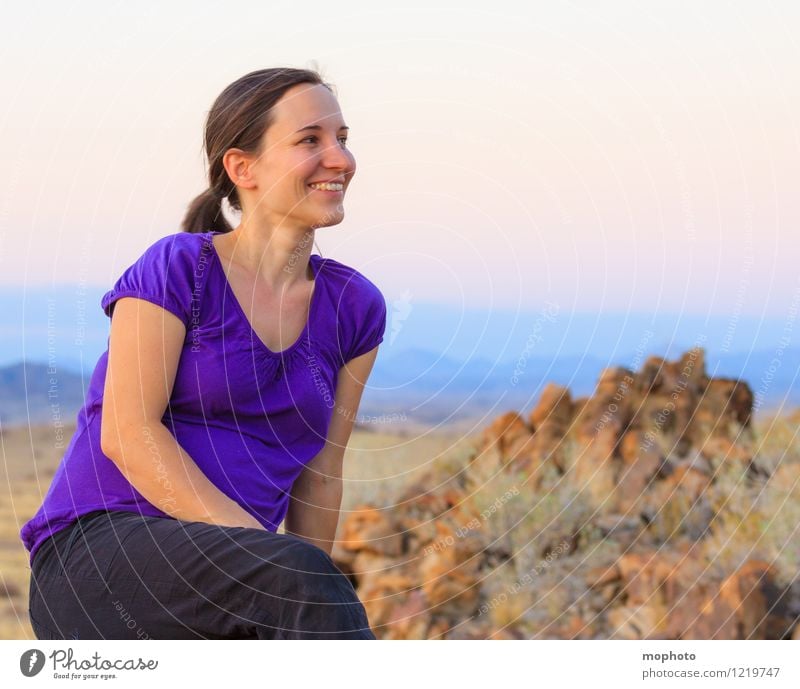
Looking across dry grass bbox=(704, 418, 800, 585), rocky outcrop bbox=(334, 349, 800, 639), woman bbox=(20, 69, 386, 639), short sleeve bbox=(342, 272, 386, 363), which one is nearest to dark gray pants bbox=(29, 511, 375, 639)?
woman bbox=(20, 69, 386, 639)

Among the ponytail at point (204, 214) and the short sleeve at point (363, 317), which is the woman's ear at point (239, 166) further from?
the short sleeve at point (363, 317)

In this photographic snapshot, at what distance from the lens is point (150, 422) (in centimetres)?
288

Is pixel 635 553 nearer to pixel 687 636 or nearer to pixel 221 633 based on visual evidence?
pixel 687 636

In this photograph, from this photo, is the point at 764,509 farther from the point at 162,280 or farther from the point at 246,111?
the point at 162,280

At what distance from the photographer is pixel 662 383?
26.2ft

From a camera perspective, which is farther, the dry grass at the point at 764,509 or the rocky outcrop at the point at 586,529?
the dry grass at the point at 764,509

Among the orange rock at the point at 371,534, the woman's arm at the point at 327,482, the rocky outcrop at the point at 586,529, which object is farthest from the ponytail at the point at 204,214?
the orange rock at the point at 371,534

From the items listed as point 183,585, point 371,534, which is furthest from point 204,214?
point 371,534

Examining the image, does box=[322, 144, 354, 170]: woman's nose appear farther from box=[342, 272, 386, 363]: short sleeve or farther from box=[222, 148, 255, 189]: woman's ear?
box=[342, 272, 386, 363]: short sleeve

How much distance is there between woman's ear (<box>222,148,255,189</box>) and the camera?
10.9 feet

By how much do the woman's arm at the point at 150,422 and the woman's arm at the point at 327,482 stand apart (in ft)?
1.63

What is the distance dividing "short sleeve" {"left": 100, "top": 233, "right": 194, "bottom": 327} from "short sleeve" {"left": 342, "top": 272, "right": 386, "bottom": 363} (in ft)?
1.88

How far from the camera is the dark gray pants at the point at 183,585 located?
8.20 ft
